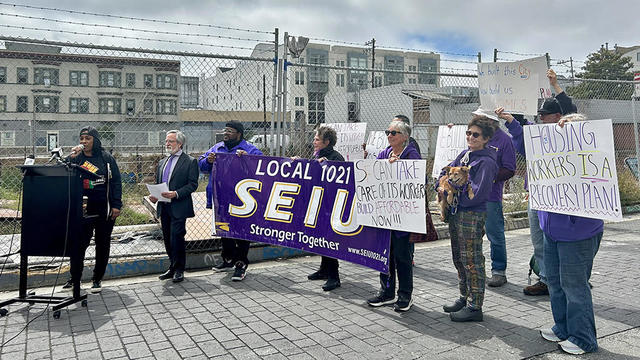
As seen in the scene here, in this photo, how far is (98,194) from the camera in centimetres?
547

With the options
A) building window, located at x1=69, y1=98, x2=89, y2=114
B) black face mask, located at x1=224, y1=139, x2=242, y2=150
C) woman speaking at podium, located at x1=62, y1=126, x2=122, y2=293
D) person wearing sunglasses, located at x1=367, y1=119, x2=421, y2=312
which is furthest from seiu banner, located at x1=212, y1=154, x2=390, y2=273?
building window, located at x1=69, y1=98, x2=89, y2=114

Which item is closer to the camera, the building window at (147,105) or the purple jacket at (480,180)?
the purple jacket at (480,180)

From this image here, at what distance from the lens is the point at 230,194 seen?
6273 mm

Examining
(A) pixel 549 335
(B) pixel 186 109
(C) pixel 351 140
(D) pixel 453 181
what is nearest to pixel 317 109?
(B) pixel 186 109

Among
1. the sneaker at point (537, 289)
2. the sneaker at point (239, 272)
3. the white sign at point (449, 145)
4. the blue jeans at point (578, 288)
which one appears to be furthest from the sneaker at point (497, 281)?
the sneaker at point (239, 272)

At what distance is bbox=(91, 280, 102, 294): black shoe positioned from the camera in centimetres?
543

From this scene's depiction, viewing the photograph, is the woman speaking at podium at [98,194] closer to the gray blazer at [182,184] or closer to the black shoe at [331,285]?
the gray blazer at [182,184]

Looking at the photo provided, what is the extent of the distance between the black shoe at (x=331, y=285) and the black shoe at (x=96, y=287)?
2.61 metres

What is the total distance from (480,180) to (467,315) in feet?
4.24

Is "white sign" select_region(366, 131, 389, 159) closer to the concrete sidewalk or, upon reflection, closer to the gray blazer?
the concrete sidewalk

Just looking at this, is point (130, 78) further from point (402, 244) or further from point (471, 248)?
point (471, 248)

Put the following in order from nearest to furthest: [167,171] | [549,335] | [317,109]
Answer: [549,335] < [167,171] < [317,109]

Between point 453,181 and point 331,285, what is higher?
point 453,181

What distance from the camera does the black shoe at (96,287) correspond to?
17.8 ft
